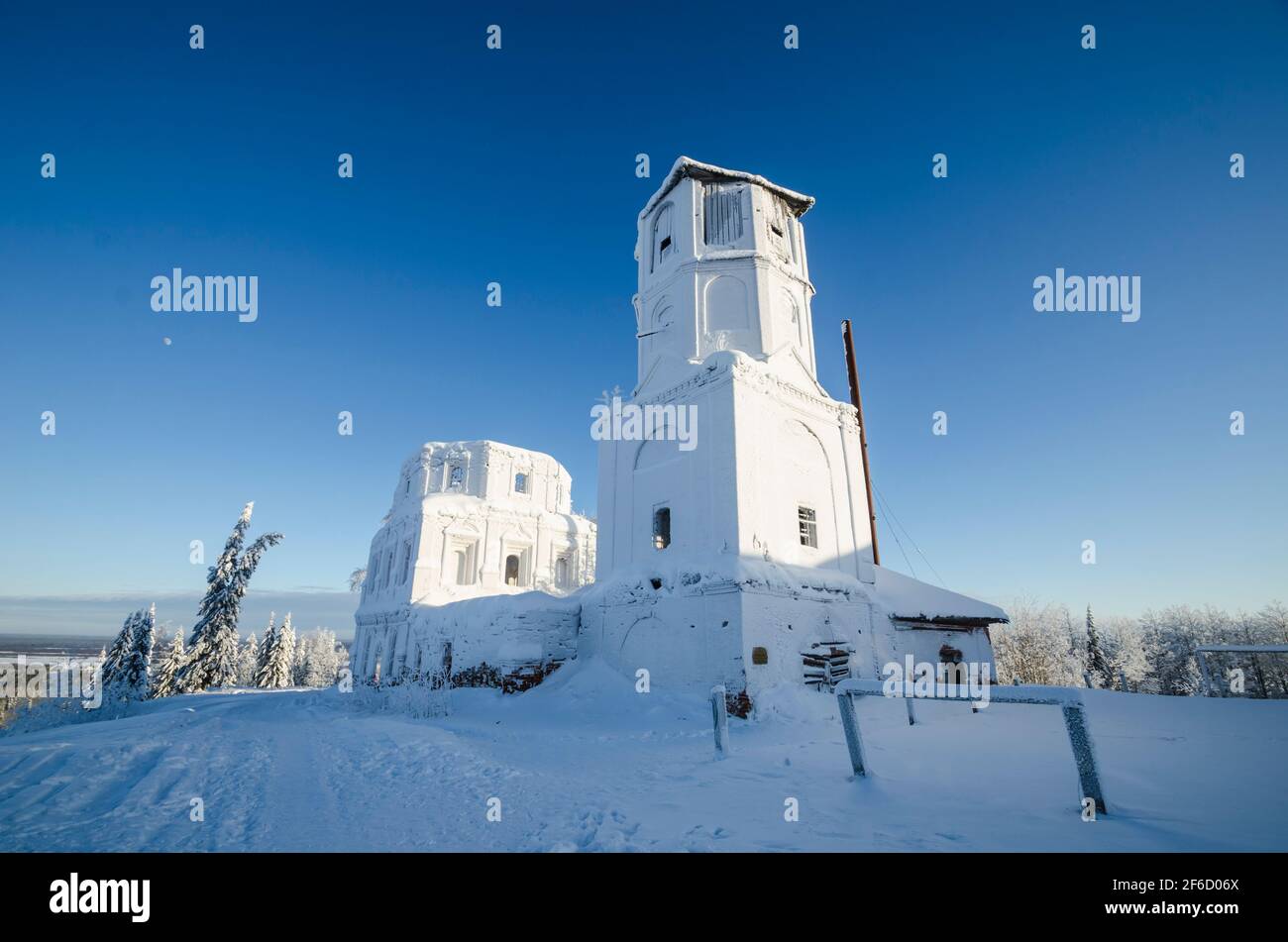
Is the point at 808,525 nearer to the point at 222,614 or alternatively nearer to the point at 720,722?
the point at 720,722

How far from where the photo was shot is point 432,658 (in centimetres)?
2050

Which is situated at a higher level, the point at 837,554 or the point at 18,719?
the point at 837,554

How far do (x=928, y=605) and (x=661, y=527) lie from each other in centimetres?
950

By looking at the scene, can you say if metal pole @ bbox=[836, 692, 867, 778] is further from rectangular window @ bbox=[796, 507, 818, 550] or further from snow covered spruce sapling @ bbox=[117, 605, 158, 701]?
snow covered spruce sapling @ bbox=[117, 605, 158, 701]

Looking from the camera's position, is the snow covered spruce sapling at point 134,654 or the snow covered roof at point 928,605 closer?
the snow covered roof at point 928,605

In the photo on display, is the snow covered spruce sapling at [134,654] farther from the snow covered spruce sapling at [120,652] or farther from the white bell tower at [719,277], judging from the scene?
the white bell tower at [719,277]

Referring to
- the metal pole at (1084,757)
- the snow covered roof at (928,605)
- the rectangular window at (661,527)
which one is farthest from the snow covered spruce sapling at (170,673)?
the metal pole at (1084,757)

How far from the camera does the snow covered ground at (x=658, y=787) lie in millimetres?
4043

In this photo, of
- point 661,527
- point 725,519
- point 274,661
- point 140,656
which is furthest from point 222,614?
point 725,519

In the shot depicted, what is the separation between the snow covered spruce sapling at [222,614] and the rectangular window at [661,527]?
31691mm

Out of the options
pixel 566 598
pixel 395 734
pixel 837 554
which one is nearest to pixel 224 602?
pixel 566 598

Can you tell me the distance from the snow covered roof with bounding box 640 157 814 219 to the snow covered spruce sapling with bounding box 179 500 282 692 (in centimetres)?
3381
